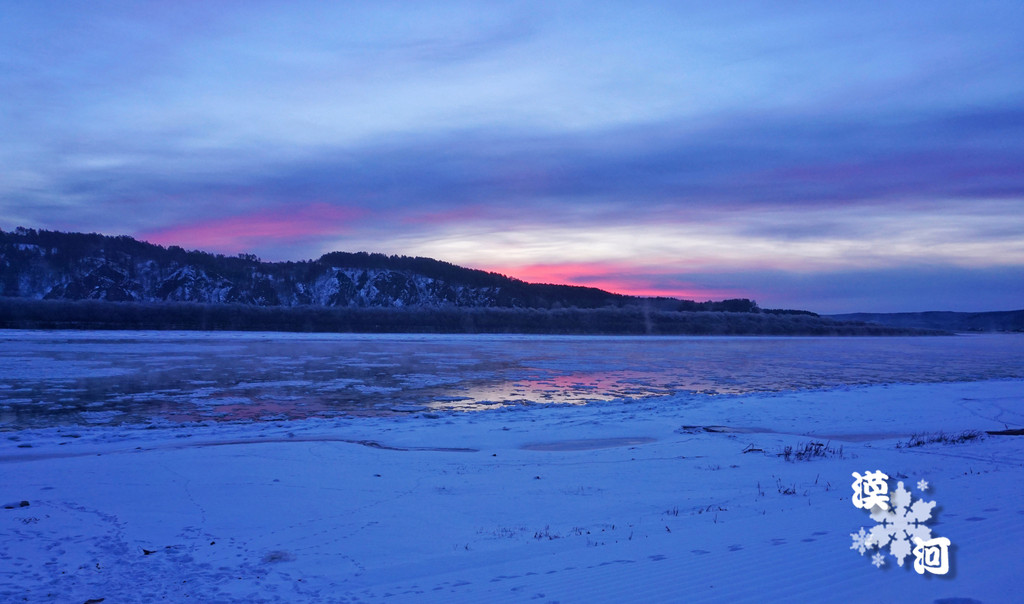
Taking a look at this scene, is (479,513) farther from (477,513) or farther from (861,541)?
(861,541)

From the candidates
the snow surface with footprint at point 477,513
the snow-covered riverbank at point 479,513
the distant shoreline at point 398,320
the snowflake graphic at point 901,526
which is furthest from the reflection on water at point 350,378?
the distant shoreline at point 398,320

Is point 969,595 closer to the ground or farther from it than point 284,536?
farther from it

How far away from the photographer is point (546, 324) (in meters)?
70.9

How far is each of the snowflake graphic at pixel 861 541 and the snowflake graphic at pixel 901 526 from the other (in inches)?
0.8

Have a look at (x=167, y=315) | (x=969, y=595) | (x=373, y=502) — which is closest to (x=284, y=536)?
(x=373, y=502)

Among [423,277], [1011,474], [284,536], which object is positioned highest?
[423,277]

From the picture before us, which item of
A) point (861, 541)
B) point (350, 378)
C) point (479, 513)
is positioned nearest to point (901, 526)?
point (861, 541)

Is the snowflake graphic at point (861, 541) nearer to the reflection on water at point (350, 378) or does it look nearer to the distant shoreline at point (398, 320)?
the reflection on water at point (350, 378)

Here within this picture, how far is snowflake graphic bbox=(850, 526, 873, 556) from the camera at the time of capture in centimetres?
443

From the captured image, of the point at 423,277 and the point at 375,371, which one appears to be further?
the point at 423,277

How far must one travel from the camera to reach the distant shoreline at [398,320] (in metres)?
51.8

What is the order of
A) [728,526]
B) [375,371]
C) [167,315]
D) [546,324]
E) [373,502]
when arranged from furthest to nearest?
[546,324] < [167,315] < [375,371] < [373,502] < [728,526]

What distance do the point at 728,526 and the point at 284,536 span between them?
12.4 ft

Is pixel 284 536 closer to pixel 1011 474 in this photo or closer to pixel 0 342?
pixel 1011 474
